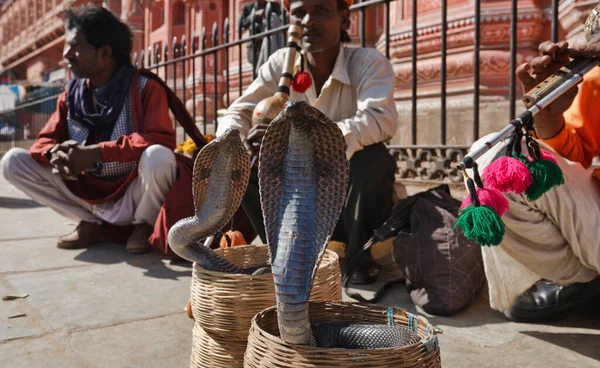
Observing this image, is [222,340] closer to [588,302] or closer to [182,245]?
[182,245]

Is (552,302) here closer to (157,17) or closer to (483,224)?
(483,224)

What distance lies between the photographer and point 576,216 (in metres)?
1.81

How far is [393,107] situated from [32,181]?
232 cm

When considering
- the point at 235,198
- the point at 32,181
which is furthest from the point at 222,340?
A: the point at 32,181

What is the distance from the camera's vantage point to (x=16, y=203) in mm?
5789

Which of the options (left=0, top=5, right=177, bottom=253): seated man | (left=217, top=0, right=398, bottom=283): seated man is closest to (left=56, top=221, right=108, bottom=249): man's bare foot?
(left=0, top=5, right=177, bottom=253): seated man

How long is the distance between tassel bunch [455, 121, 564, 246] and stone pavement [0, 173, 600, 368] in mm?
599

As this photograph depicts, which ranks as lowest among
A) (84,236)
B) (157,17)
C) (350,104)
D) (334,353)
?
(84,236)

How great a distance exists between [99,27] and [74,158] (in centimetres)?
84

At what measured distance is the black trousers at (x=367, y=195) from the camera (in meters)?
2.53

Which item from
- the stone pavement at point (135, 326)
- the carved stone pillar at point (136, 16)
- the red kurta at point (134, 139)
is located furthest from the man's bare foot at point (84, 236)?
the carved stone pillar at point (136, 16)

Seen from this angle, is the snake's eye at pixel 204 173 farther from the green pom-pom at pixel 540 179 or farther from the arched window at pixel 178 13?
the arched window at pixel 178 13

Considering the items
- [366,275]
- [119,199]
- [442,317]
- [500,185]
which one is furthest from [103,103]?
[500,185]

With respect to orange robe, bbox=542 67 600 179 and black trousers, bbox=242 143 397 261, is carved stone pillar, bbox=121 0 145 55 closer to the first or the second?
black trousers, bbox=242 143 397 261
